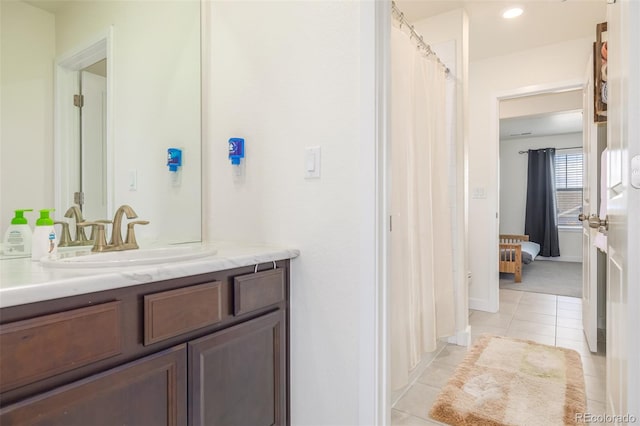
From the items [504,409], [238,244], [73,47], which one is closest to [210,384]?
[238,244]

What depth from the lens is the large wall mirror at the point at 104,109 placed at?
3.79ft

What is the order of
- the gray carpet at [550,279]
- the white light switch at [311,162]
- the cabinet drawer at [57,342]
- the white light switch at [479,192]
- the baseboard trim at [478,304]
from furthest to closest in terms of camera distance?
the gray carpet at [550,279]
the white light switch at [479,192]
the baseboard trim at [478,304]
the white light switch at [311,162]
the cabinet drawer at [57,342]

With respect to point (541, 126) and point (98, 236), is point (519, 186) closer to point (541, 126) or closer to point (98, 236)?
point (541, 126)

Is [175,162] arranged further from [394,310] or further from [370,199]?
[394,310]

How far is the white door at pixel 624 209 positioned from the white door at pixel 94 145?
175cm

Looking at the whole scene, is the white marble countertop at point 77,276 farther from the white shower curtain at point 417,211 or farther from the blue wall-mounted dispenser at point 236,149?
the white shower curtain at point 417,211

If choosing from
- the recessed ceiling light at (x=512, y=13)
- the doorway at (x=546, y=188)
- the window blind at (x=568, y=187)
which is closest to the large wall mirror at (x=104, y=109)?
the recessed ceiling light at (x=512, y=13)

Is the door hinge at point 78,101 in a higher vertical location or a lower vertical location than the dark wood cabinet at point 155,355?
higher

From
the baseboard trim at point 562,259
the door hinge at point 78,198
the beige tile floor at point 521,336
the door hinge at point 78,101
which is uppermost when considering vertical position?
the door hinge at point 78,101

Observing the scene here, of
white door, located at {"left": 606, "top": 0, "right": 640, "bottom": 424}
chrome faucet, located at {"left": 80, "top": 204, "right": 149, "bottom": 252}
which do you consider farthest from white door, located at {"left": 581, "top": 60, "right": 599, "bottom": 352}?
chrome faucet, located at {"left": 80, "top": 204, "right": 149, "bottom": 252}

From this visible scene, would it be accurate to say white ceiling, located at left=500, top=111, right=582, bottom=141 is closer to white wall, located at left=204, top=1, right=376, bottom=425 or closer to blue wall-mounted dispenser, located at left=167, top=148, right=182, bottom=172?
white wall, located at left=204, top=1, right=376, bottom=425

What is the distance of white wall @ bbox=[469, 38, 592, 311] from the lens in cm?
324

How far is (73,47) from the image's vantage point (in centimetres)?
129

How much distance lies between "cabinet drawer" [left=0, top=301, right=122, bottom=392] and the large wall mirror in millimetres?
630
